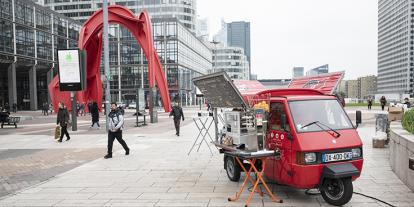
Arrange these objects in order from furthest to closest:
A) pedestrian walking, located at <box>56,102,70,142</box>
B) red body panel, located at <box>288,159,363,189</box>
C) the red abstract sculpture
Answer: the red abstract sculpture, pedestrian walking, located at <box>56,102,70,142</box>, red body panel, located at <box>288,159,363,189</box>

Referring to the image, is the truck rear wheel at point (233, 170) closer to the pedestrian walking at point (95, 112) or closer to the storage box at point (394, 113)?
the storage box at point (394, 113)

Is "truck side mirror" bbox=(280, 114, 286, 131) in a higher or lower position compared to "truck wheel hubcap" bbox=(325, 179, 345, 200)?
higher

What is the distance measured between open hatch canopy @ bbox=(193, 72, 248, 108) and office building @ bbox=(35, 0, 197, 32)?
9687cm

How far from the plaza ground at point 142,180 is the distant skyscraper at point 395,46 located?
143 m

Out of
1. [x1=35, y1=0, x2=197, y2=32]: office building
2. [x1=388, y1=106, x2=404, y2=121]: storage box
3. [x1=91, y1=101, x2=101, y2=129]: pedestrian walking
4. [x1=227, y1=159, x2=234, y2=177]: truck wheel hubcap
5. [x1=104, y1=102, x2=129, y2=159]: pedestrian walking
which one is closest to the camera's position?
[x1=227, y1=159, x2=234, y2=177]: truck wheel hubcap

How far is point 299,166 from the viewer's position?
6410 millimetres

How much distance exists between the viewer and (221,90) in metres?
8.10

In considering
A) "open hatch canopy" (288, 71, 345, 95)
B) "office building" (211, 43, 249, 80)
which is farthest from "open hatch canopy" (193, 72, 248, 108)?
"office building" (211, 43, 249, 80)

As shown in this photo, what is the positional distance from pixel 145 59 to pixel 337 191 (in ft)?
249

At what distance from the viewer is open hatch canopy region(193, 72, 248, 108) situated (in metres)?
7.59

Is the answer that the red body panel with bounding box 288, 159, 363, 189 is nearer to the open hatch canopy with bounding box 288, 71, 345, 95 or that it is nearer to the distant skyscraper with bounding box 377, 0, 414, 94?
the open hatch canopy with bounding box 288, 71, 345, 95

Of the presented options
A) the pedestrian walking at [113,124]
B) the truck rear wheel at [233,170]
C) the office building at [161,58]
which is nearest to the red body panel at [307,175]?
the truck rear wheel at [233,170]

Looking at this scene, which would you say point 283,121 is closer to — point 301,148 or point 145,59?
point 301,148

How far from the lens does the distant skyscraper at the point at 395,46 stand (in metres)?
137
